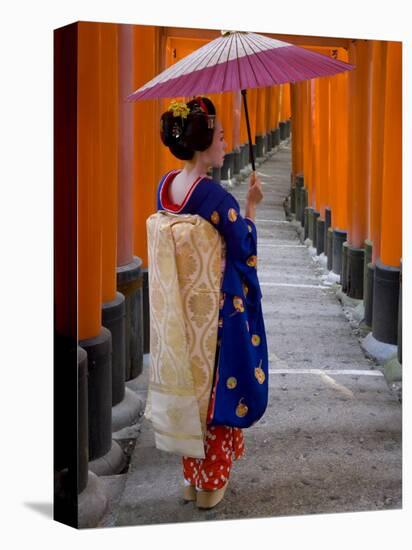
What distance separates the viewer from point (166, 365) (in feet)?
11.8

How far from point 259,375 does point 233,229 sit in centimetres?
55

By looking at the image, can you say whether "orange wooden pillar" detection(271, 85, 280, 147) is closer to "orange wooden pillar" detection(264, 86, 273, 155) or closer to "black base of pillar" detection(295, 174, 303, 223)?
"orange wooden pillar" detection(264, 86, 273, 155)

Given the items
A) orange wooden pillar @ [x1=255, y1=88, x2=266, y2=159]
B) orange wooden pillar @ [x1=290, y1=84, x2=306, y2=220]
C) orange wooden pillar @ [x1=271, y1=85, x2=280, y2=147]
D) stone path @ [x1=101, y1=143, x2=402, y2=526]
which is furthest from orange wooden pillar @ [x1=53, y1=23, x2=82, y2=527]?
orange wooden pillar @ [x1=290, y1=84, x2=306, y2=220]

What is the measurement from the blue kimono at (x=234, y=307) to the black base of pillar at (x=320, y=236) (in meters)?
0.80

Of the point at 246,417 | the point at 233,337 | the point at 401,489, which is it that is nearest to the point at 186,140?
the point at 233,337

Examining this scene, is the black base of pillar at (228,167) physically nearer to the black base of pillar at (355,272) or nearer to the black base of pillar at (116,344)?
the black base of pillar at (116,344)

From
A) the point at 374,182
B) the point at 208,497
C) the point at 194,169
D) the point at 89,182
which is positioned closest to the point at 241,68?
the point at 194,169

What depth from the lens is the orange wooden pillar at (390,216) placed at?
4109 mm

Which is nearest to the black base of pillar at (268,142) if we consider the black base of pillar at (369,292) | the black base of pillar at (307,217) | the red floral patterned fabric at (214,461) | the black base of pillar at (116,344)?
the black base of pillar at (307,217)

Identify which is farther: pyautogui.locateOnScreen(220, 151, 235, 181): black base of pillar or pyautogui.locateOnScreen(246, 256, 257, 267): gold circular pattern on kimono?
pyautogui.locateOnScreen(220, 151, 235, 181): black base of pillar

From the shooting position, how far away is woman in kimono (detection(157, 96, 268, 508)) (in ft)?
11.4

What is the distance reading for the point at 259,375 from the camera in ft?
12.0

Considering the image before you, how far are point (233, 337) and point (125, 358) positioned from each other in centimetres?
57

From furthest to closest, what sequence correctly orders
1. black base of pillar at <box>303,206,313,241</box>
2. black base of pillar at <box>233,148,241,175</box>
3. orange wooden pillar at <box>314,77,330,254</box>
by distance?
black base of pillar at <box>303,206,313,241</box> < orange wooden pillar at <box>314,77,330,254</box> < black base of pillar at <box>233,148,241,175</box>
